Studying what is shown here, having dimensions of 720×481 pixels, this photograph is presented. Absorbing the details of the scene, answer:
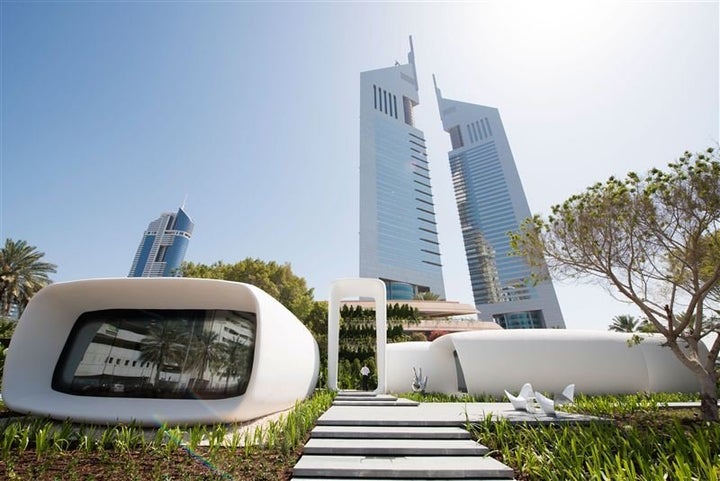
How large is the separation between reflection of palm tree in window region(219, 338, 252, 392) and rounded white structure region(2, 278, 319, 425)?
0.02 m

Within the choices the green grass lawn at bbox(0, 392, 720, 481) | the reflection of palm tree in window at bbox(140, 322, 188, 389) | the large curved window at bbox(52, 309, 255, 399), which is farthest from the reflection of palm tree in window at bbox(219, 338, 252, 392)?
the green grass lawn at bbox(0, 392, 720, 481)

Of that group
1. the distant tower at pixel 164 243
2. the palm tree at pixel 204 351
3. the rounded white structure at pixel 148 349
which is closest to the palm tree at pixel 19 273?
the rounded white structure at pixel 148 349

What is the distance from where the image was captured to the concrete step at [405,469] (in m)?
3.84

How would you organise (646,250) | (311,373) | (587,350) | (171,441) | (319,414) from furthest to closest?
(587,350) → (311,373) → (646,250) → (319,414) → (171,441)

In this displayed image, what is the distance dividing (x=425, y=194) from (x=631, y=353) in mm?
76526

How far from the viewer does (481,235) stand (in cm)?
8762

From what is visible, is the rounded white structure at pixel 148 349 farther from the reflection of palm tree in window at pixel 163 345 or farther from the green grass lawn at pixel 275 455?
the green grass lawn at pixel 275 455

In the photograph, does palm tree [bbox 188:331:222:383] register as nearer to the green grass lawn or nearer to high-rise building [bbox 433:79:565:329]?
the green grass lawn

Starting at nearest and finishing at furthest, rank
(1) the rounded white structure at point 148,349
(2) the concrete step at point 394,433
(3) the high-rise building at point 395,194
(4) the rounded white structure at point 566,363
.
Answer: (2) the concrete step at point 394,433 < (1) the rounded white structure at point 148,349 < (4) the rounded white structure at point 566,363 < (3) the high-rise building at point 395,194

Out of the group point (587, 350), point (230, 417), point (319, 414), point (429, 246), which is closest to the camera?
point (230, 417)

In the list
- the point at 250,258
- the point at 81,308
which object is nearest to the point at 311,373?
the point at 81,308

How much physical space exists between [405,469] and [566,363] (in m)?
11.2

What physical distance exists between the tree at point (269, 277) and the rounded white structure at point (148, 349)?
21.7 m

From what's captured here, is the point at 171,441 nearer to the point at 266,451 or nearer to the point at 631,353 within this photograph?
the point at 266,451
